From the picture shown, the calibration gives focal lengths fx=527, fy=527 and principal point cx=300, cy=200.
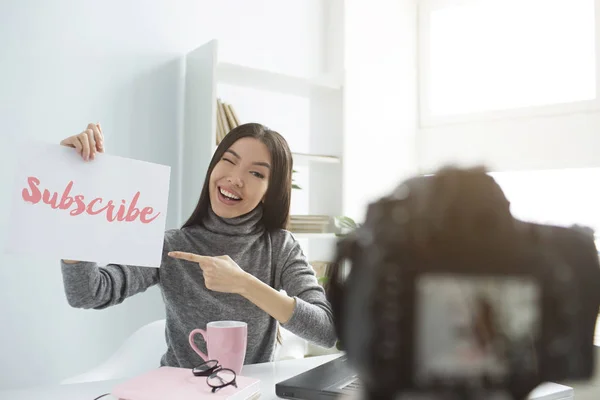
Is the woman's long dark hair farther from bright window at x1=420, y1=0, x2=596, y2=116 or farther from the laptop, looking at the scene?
the laptop

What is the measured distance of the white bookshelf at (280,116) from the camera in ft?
7.22

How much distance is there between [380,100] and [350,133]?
339 millimetres

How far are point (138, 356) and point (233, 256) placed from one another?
0.40 meters

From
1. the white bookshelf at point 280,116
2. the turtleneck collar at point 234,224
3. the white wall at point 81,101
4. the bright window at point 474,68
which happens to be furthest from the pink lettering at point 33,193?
the white bookshelf at point 280,116

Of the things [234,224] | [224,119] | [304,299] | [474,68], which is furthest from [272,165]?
[224,119]

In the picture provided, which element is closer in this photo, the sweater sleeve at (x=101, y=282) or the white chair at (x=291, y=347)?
the sweater sleeve at (x=101, y=282)

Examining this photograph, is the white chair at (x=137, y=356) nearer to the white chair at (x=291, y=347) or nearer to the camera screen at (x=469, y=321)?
the white chair at (x=291, y=347)

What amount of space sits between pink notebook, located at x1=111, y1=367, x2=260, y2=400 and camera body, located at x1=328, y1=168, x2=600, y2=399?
575mm

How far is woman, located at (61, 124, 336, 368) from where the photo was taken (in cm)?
117

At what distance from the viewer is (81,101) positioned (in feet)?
6.63

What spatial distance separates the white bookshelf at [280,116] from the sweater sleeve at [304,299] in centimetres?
95

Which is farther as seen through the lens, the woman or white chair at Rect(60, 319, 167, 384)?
white chair at Rect(60, 319, 167, 384)

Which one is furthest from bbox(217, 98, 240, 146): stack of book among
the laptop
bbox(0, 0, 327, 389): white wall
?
the laptop

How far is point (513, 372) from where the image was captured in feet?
0.31
